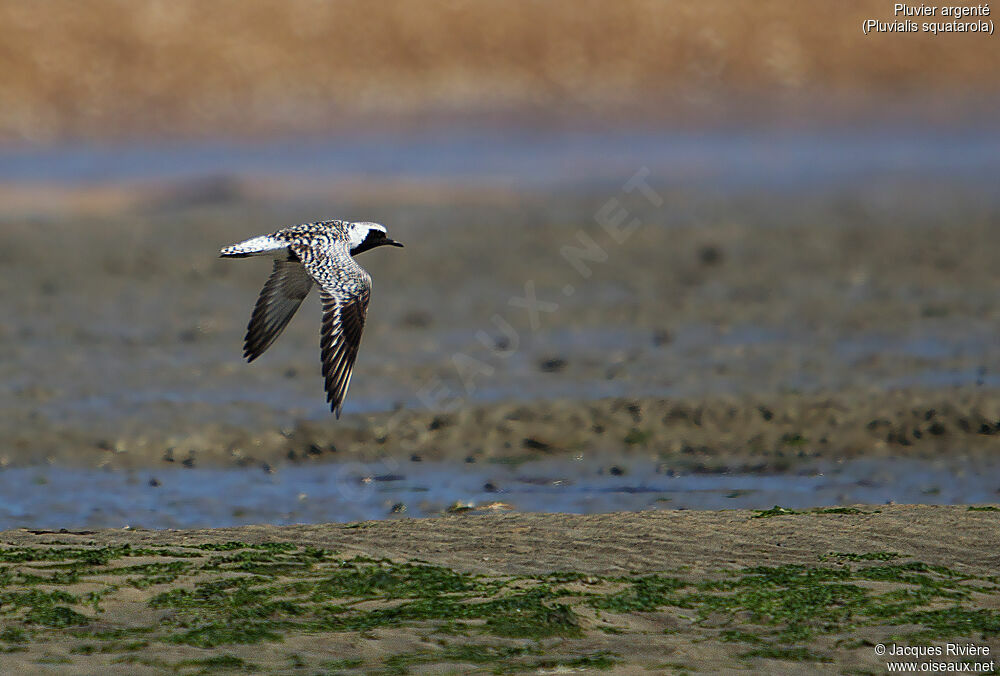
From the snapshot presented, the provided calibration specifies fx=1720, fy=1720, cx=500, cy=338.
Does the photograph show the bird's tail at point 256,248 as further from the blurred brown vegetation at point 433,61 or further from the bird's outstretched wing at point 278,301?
the blurred brown vegetation at point 433,61

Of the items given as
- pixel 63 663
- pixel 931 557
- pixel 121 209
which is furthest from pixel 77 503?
pixel 121 209

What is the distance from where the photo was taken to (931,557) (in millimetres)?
8430

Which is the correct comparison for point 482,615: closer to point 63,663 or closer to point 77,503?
point 63,663

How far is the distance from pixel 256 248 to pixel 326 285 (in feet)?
1.70

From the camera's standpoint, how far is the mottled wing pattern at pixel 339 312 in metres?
9.20

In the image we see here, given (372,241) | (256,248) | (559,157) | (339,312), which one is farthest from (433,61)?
(339,312)

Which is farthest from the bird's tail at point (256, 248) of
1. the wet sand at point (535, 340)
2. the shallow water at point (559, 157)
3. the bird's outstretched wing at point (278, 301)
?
the shallow water at point (559, 157)

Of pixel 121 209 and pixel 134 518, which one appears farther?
pixel 121 209

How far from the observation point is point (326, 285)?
9695mm

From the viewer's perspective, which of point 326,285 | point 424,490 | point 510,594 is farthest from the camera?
point 424,490

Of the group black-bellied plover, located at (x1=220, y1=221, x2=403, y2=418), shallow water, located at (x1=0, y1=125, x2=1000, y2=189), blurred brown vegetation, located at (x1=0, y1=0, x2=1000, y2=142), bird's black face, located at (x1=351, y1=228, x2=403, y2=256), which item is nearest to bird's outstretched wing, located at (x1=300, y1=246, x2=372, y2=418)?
black-bellied plover, located at (x1=220, y1=221, x2=403, y2=418)

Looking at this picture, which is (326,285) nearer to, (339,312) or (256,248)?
(339,312)

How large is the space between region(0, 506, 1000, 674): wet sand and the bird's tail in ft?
5.47

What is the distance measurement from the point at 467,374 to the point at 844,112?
59.9 feet
